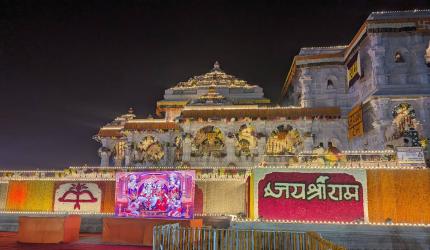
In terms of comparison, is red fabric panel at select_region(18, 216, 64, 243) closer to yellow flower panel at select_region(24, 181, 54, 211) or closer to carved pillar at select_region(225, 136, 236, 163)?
yellow flower panel at select_region(24, 181, 54, 211)

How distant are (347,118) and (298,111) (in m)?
3.78

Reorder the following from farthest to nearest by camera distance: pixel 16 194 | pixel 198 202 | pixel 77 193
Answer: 1. pixel 16 194
2. pixel 77 193
3. pixel 198 202

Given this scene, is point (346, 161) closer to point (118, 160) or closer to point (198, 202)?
point (198, 202)

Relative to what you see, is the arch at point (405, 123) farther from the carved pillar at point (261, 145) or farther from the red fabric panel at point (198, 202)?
the red fabric panel at point (198, 202)

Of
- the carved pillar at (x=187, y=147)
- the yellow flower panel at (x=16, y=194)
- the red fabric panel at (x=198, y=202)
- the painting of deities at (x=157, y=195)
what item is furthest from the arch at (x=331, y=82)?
the yellow flower panel at (x=16, y=194)

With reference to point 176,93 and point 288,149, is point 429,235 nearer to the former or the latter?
point 288,149

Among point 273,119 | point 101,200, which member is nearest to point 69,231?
point 101,200

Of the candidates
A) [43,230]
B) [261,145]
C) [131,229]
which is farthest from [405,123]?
[43,230]

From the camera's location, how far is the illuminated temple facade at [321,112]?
21328mm

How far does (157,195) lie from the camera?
1356 centimetres

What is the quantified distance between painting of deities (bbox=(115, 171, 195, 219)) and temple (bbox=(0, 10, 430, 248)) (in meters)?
0.16

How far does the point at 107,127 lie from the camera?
37156mm

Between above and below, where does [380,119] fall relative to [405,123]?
above

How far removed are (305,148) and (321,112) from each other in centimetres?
290
